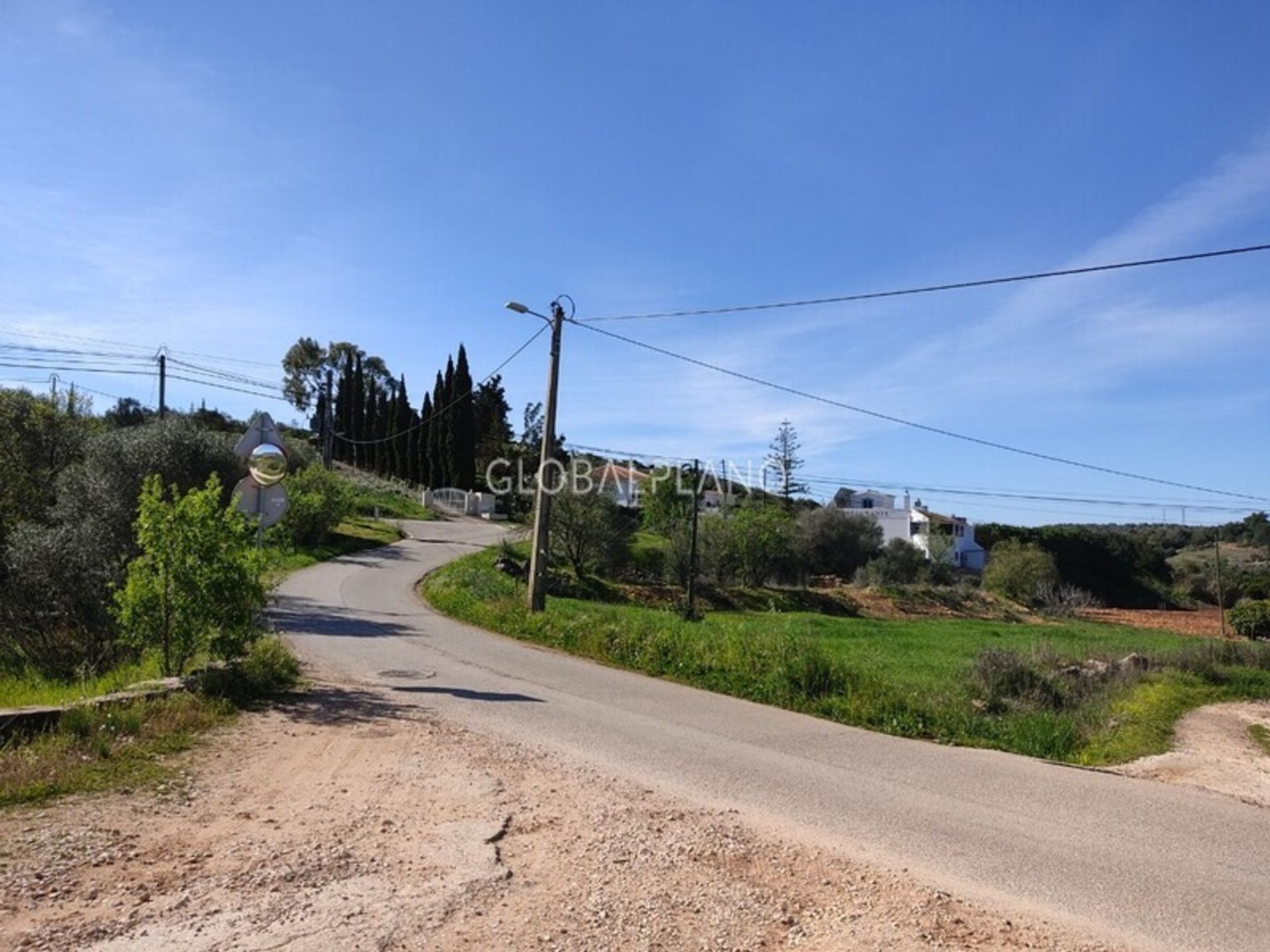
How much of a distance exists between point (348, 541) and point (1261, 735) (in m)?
37.7

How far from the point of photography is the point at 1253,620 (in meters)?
33.5

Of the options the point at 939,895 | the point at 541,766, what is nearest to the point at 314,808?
the point at 541,766

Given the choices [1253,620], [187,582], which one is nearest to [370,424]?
[1253,620]

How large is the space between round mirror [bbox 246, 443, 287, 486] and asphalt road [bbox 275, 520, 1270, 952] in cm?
292

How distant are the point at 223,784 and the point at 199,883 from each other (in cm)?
207

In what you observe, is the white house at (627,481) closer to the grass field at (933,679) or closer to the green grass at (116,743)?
the grass field at (933,679)

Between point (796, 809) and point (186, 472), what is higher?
point (186, 472)

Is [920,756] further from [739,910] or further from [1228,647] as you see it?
[1228,647]

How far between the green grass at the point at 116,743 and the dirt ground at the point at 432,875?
0.31 m

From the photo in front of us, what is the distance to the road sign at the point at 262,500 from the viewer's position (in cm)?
1179

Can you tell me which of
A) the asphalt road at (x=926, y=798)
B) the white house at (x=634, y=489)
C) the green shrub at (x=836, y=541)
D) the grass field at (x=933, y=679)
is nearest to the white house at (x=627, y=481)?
the white house at (x=634, y=489)

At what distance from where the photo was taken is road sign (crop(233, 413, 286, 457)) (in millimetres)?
12453

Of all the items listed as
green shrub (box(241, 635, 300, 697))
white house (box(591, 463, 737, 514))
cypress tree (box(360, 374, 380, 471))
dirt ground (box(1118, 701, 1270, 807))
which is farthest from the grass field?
cypress tree (box(360, 374, 380, 471))

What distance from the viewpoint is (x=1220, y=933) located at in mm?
4570
